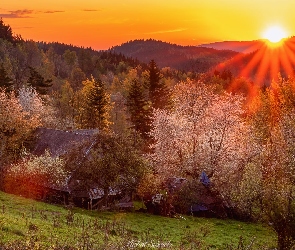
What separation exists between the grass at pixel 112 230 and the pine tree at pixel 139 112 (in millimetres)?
28522

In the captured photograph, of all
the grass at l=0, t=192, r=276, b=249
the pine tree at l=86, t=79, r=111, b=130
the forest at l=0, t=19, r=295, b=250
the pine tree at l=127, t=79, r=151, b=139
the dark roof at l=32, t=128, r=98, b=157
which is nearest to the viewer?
the grass at l=0, t=192, r=276, b=249

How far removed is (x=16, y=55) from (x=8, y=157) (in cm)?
10695

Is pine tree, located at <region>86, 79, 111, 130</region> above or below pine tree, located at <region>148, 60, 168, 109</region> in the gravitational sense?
below

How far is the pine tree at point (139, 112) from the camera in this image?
66.2m

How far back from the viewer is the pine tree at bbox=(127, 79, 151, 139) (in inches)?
2606

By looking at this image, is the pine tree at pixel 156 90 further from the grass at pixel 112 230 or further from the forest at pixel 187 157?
the grass at pixel 112 230

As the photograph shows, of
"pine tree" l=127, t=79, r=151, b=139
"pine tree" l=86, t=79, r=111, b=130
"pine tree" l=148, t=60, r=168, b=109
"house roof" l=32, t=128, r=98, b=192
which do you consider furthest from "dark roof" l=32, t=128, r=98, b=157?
"pine tree" l=148, t=60, r=168, b=109

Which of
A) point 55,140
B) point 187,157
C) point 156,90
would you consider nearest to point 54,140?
point 55,140

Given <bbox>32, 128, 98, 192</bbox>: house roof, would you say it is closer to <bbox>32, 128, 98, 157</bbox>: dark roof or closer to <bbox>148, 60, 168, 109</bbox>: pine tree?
<bbox>32, 128, 98, 157</bbox>: dark roof

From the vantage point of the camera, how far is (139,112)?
218 feet

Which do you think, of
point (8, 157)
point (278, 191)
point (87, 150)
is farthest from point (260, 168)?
point (8, 157)

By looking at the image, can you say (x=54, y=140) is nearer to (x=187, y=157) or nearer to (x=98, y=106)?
(x=98, y=106)

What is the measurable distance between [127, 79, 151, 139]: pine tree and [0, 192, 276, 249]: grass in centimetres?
2852

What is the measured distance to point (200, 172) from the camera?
47.5m
